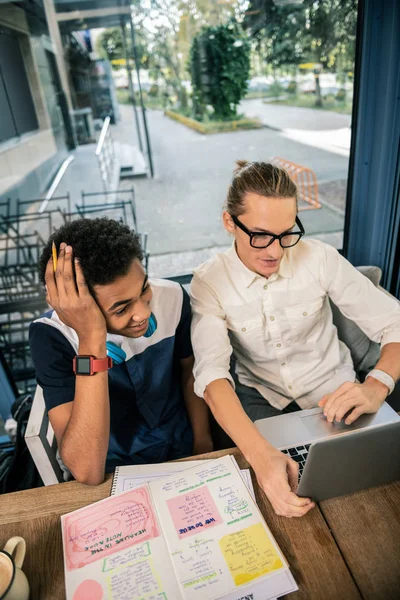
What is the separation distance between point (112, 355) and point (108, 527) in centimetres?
47

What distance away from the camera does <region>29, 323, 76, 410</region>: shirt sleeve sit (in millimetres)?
1110

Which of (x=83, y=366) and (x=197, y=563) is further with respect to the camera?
(x=83, y=366)

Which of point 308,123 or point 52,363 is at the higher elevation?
point 308,123

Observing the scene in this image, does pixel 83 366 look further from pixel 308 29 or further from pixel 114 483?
pixel 308 29

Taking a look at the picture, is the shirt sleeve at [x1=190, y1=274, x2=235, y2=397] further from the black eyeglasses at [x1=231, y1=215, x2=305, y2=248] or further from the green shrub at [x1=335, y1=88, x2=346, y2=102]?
the green shrub at [x1=335, y1=88, x2=346, y2=102]

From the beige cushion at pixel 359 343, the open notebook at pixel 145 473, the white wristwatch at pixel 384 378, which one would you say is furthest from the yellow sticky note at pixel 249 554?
the beige cushion at pixel 359 343

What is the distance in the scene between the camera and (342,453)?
78 cm

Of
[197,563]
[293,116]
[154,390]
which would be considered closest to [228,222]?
[154,390]

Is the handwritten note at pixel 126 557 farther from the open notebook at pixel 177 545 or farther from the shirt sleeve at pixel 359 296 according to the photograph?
the shirt sleeve at pixel 359 296

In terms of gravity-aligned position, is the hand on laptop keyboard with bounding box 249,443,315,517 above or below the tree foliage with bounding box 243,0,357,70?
below

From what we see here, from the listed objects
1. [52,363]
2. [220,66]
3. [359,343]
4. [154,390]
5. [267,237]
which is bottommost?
[359,343]

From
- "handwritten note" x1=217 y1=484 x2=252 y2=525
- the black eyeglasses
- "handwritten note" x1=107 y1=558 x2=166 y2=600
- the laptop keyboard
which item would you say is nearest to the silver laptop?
the laptop keyboard

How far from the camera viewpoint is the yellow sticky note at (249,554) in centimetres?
75

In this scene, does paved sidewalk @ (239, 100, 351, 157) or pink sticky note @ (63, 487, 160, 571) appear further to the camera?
paved sidewalk @ (239, 100, 351, 157)
